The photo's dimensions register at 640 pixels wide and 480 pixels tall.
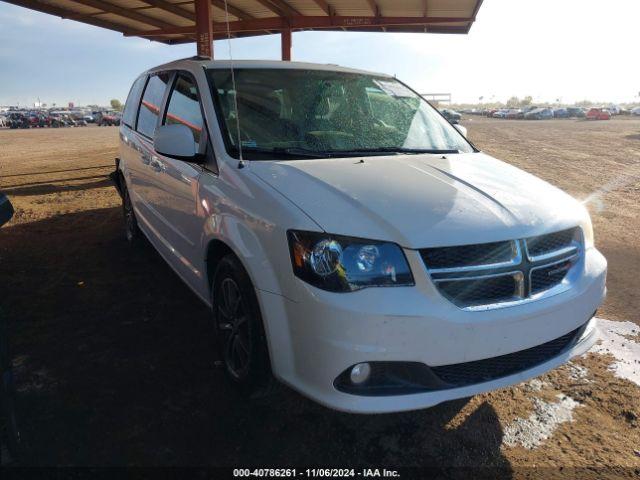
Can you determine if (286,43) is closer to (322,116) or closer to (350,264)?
(322,116)

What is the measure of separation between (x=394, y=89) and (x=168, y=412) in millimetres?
2835

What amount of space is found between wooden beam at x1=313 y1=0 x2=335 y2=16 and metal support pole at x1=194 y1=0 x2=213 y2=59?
2262 mm

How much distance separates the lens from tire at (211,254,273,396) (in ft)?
7.50

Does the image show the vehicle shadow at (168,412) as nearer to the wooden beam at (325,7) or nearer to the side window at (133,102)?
the side window at (133,102)

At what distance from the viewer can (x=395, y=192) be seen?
2256mm

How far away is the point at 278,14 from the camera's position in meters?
11.1

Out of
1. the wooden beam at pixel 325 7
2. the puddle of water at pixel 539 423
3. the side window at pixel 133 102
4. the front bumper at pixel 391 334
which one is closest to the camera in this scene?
the front bumper at pixel 391 334

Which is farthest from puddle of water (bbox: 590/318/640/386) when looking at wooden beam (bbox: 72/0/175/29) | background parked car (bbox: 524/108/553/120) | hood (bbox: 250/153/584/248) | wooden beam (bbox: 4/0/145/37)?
background parked car (bbox: 524/108/553/120)

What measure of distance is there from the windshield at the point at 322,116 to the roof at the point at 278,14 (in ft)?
22.5

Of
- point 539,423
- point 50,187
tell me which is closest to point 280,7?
point 50,187

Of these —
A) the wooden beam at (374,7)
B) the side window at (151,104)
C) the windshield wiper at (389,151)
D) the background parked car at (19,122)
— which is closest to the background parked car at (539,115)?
the wooden beam at (374,7)

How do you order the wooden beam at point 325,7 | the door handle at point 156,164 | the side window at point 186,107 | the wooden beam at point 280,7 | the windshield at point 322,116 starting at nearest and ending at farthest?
the windshield at point 322,116 < the side window at point 186,107 < the door handle at point 156,164 < the wooden beam at point 325,7 < the wooden beam at point 280,7

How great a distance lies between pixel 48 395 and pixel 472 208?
98.0 inches

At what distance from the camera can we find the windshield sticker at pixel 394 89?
3.69 meters
